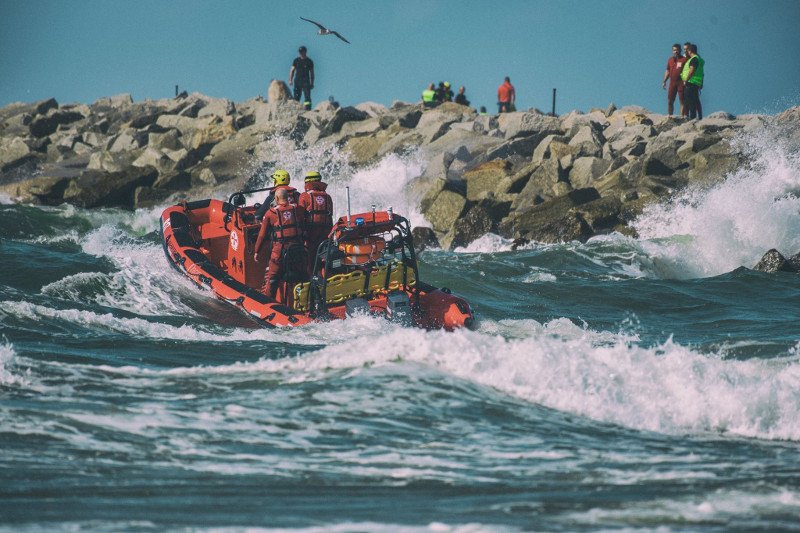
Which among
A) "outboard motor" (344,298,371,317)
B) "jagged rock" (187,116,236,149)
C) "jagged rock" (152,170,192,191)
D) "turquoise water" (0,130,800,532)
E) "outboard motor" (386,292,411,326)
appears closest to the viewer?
"turquoise water" (0,130,800,532)

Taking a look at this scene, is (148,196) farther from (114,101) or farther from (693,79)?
(114,101)

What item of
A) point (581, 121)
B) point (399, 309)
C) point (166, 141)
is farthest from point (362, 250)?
point (166, 141)

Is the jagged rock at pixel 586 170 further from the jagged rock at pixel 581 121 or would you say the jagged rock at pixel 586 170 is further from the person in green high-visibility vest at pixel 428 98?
the person in green high-visibility vest at pixel 428 98

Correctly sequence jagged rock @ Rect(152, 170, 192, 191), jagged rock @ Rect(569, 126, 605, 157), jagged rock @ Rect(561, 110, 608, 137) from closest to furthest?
jagged rock @ Rect(569, 126, 605, 157) → jagged rock @ Rect(561, 110, 608, 137) → jagged rock @ Rect(152, 170, 192, 191)

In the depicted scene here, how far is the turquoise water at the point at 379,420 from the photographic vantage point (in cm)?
548

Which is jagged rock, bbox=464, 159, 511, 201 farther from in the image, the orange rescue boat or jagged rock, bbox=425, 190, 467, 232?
the orange rescue boat

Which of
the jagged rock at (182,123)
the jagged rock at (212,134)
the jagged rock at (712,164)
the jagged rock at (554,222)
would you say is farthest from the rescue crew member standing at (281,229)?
the jagged rock at (182,123)

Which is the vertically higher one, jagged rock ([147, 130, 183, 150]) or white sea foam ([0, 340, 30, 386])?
jagged rock ([147, 130, 183, 150])

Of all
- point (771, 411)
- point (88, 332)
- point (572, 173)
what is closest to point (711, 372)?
point (771, 411)

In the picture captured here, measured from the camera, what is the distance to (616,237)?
1889 cm

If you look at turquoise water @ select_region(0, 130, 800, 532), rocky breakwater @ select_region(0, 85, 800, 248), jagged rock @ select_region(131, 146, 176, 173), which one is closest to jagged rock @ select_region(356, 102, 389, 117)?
rocky breakwater @ select_region(0, 85, 800, 248)

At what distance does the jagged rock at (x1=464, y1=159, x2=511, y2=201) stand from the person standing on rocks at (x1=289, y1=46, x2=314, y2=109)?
6.93m

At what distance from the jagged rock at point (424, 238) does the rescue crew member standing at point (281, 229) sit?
7880mm

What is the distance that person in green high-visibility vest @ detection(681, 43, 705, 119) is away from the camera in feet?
73.0
